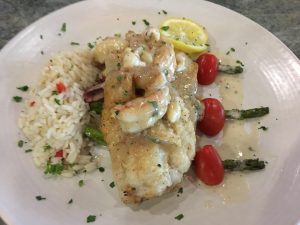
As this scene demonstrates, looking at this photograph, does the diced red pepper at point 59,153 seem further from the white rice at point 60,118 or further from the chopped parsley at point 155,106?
the chopped parsley at point 155,106

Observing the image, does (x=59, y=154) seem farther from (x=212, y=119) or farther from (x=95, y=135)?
(x=212, y=119)

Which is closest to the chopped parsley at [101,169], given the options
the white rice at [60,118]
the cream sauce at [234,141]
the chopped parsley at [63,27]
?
the white rice at [60,118]

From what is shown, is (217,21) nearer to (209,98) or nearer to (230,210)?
(209,98)

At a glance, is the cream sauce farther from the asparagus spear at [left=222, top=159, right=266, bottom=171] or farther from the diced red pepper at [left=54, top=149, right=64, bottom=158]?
the diced red pepper at [left=54, top=149, right=64, bottom=158]

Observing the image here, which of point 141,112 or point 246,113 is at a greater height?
point 141,112

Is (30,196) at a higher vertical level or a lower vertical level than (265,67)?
lower

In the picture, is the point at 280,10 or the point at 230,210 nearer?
the point at 230,210

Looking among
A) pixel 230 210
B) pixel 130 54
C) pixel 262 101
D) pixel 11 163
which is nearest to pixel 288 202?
pixel 230 210

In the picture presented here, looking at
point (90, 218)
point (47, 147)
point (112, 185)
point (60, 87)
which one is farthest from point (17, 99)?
point (90, 218)
